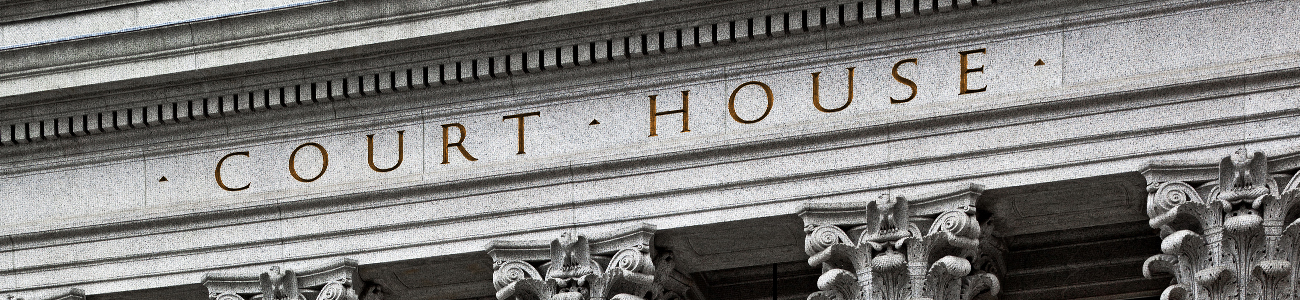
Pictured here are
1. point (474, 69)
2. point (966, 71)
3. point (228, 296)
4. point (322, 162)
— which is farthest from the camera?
point (322, 162)

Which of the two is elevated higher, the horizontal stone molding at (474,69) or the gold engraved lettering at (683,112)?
the horizontal stone molding at (474,69)

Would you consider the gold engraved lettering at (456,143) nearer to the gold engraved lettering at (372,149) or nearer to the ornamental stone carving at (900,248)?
the gold engraved lettering at (372,149)

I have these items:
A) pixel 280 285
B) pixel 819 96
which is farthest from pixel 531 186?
pixel 819 96

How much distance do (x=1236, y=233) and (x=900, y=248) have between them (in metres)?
3.20

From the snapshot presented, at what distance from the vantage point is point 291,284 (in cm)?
2883

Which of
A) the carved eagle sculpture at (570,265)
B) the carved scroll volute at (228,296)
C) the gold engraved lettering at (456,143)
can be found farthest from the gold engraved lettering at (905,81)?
the carved scroll volute at (228,296)

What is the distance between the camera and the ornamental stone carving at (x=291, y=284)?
28.6 m

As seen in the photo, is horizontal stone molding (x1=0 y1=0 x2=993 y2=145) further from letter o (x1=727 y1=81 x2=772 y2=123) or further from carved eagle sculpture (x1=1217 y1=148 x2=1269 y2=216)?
carved eagle sculpture (x1=1217 y1=148 x2=1269 y2=216)

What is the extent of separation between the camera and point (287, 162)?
2977cm

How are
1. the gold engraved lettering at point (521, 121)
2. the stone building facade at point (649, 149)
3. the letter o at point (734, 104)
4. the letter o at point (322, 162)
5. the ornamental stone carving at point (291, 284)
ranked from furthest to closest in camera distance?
the letter o at point (322, 162) → the gold engraved lettering at point (521, 121) → the ornamental stone carving at point (291, 284) → the letter o at point (734, 104) → the stone building facade at point (649, 149)

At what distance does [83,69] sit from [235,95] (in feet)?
6.00

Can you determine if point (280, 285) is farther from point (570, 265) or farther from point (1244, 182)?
point (1244, 182)

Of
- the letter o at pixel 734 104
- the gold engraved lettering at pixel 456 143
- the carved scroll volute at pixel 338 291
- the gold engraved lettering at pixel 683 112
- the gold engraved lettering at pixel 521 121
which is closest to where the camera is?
the letter o at pixel 734 104

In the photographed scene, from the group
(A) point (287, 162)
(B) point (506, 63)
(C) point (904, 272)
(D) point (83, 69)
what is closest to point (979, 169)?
(C) point (904, 272)
